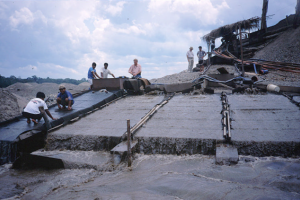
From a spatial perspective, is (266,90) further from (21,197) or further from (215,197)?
(21,197)

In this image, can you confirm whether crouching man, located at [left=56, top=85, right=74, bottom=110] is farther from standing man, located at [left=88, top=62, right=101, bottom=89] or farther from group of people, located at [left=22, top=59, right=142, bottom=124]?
standing man, located at [left=88, top=62, right=101, bottom=89]

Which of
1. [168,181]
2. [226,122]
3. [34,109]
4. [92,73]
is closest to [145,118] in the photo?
[226,122]

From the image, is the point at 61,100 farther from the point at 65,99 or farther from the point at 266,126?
the point at 266,126

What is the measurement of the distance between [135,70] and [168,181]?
7.45 metres

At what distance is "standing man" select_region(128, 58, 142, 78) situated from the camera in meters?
10.0

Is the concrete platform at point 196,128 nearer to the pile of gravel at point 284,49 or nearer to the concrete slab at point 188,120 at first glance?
the concrete slab at point 188,120

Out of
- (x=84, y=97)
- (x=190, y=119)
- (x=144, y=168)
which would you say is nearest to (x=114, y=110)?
(x=84, y=97)

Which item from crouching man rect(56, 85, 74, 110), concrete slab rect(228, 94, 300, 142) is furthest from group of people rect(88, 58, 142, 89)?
concrete slab rect(228, 94, 300, 142)

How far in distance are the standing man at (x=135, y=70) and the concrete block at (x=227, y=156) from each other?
667 cm

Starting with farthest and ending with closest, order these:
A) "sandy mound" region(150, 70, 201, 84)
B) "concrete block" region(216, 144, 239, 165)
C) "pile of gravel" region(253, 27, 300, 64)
Answer: "pile of gravel" region(253, 27, 300, 64) < "sandy mound" region(150, 70, 201, 84) < "concrete block" region(216, 144, 239, 165)

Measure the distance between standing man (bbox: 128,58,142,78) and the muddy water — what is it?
6.15 meters

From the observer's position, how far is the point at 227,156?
3.76 m

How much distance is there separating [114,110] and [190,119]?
2.78 m

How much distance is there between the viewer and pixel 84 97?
8633mm
